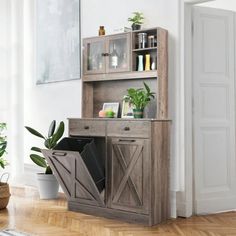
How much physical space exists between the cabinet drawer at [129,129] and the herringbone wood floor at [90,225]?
92 cm

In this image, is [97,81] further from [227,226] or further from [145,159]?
[227,226]

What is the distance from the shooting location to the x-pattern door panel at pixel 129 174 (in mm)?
3908

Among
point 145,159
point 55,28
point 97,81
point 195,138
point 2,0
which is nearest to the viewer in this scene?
point 145,159

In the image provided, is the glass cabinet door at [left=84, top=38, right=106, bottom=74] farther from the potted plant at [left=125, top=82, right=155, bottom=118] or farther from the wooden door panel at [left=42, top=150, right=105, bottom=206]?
the wooden door panel at [left=42, top=150, right=105, bottom=206]

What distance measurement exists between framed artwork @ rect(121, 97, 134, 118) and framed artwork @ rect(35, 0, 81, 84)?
1086 millimetres

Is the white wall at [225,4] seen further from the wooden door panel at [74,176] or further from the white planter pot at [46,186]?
the white planter pot at [46,186]

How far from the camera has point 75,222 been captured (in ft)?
13.1

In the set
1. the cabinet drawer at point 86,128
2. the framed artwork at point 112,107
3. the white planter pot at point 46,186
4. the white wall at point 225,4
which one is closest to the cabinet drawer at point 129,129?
the cabinet drawer at point 86,128

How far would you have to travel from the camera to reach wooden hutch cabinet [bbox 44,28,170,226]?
3916mm

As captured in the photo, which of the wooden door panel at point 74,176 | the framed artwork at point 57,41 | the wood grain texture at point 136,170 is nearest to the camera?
the wood grain texture at point 136,170

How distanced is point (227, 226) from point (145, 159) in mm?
1078

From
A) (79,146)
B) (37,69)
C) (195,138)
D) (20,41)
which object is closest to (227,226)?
(195,138)

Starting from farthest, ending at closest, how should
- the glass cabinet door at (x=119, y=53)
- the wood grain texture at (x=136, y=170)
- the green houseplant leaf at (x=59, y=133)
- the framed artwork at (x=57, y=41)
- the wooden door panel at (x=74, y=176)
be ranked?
the framed artwork at (x=57, y=41), the green houseplant leaf at (x=59, y=133), the glass cabinet door at (x=119, y=53), the wooden door panel at (x=74, y=176), the wood grain texture at (x=136, y=170)

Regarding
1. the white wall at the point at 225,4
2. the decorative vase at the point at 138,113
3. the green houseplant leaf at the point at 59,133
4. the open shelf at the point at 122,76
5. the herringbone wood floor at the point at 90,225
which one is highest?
the white wall at the point at 225,4
